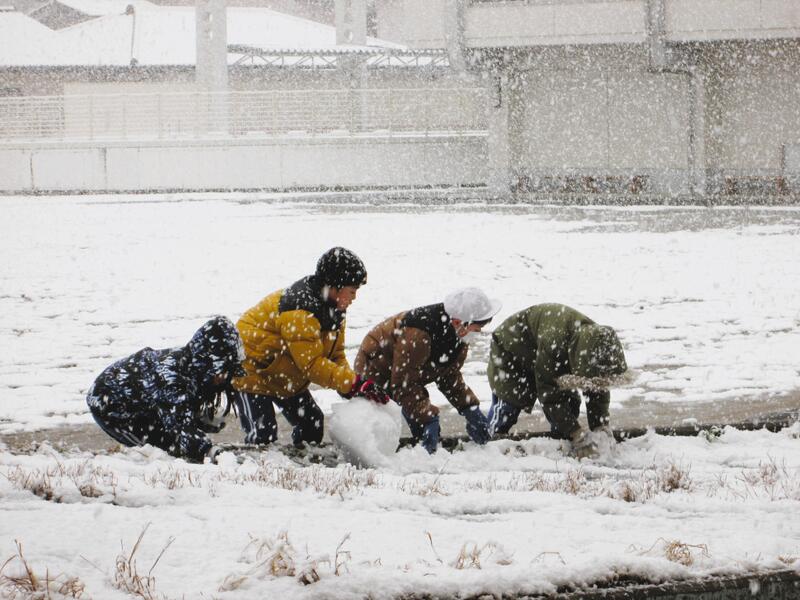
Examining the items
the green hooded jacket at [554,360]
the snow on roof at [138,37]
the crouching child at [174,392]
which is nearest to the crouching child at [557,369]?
the green hooded jacket at [554,360]

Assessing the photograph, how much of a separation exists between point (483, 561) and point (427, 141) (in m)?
26.7

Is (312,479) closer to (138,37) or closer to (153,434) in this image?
(153,434)

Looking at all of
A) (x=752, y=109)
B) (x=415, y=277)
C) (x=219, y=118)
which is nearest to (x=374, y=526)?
(x=415, y=277)

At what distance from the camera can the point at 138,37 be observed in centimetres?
3794

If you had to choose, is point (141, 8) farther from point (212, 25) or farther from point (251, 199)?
point (251, 199)

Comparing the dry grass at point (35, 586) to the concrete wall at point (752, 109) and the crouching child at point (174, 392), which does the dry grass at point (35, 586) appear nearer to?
the crouching child at point (174, 392)

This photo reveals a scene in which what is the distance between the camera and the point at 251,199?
25.9 meters

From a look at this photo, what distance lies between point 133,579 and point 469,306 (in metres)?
2.93

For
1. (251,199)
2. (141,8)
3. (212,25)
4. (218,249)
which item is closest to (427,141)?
(251,199)

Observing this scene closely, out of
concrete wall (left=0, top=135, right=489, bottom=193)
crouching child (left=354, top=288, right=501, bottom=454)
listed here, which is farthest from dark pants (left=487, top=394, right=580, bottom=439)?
concrete wall (left=0, top=135, right=489, bottom=193)

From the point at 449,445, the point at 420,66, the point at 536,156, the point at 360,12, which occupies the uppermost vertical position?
the point at 360,12

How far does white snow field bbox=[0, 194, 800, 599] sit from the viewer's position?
343 centimetres

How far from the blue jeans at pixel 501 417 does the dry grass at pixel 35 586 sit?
3.70m

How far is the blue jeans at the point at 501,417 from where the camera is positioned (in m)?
6.50
